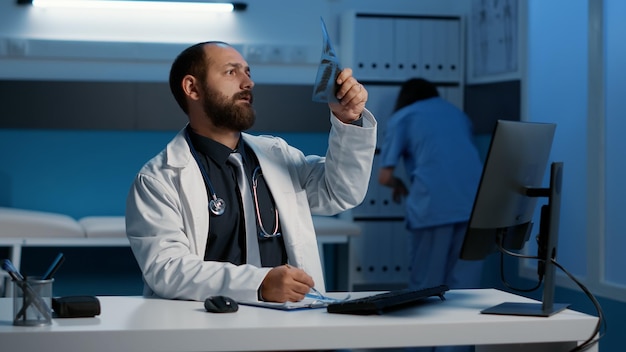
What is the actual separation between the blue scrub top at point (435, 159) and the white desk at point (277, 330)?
250 cm

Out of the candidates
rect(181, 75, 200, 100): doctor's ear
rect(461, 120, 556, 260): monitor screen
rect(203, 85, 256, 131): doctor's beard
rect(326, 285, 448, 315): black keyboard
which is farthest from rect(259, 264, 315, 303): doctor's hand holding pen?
rect(181, 75, 200, 100): doctor's ear

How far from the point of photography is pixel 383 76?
4914mm

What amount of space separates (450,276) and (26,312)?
3046 mm

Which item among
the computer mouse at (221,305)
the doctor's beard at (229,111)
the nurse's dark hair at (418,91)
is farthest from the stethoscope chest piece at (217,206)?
→ the nurse's dark hair at (418,91)

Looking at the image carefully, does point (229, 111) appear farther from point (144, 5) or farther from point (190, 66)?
point (144, 5)

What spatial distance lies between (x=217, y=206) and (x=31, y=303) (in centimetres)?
71

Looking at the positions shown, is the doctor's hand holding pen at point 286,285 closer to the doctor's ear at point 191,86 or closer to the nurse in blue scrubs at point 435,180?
the doctor's ear at point 191,86

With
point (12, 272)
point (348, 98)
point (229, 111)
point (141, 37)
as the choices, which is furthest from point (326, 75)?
point (141, 37)

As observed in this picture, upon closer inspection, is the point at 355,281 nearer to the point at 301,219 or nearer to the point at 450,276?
the point at 450,276

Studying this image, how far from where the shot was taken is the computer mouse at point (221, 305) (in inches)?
66.7

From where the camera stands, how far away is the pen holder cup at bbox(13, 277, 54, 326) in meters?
1.55

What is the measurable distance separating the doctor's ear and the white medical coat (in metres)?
0.18

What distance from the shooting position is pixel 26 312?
1552 millimetres

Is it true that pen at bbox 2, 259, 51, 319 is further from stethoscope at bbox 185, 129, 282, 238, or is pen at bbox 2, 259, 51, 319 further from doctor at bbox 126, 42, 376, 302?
stethoscope at bbox 185, 129, 282, 238
